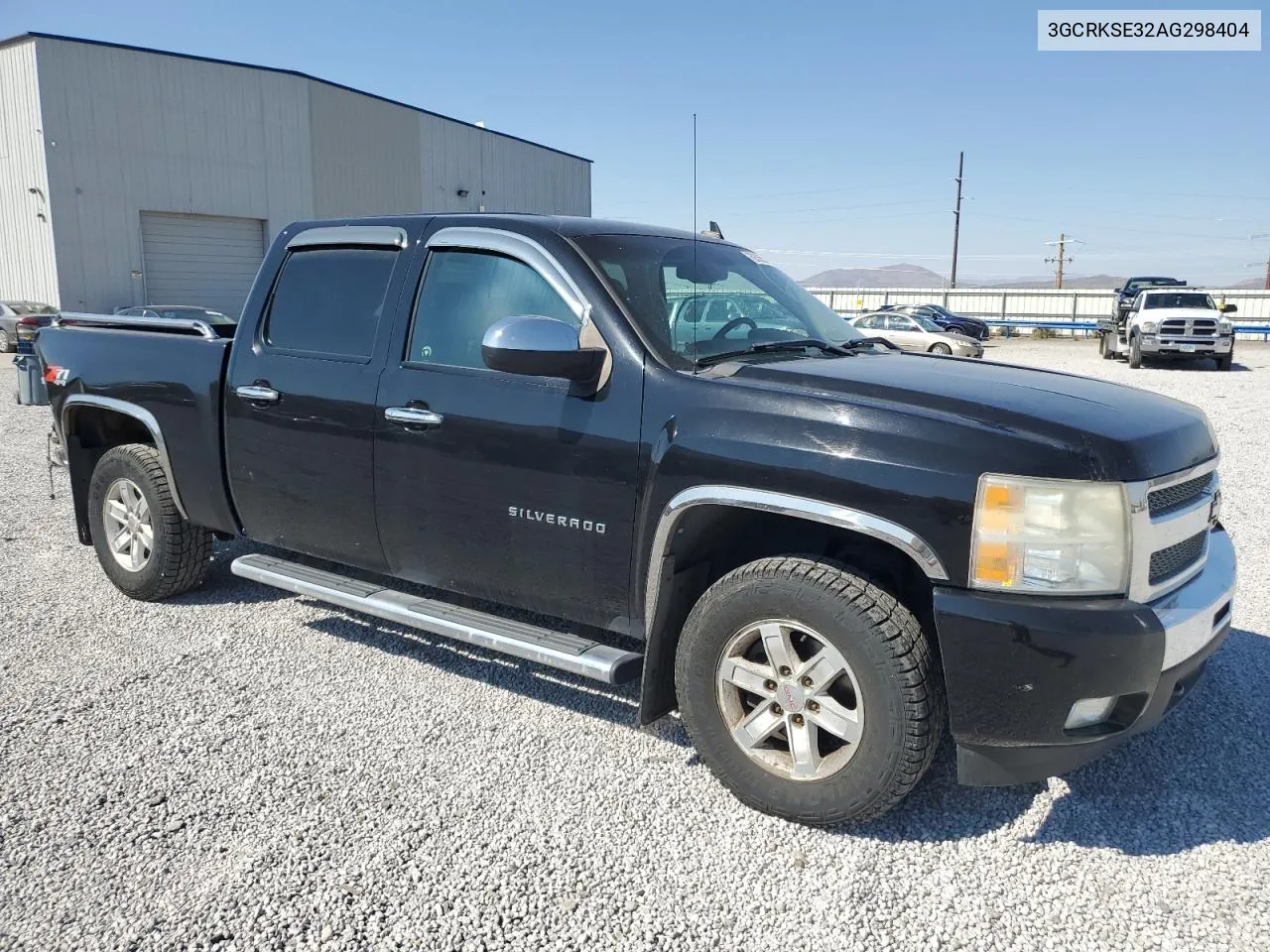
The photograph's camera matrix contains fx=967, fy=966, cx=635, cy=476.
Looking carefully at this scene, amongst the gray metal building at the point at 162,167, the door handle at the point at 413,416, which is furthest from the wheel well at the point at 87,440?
the gray metal building at the point at 162,167

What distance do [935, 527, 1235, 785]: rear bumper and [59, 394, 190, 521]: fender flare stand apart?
389 centimetres

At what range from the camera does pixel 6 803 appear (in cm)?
322

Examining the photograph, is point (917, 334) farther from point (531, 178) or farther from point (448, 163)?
point (531, 178)

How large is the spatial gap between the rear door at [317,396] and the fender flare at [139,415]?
536mm

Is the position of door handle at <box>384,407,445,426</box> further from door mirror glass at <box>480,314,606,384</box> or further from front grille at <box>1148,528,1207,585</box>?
front grille at <box>1148,528,1207,585</box>

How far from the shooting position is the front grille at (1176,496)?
2.84 metres

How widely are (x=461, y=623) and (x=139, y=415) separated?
7.88ft

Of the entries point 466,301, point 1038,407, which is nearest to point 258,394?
point 466,301

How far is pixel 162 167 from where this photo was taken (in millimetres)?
29641

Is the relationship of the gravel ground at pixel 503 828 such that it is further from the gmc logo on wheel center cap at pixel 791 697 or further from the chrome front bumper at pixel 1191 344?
the chrome front bumper at pixel 1191 344

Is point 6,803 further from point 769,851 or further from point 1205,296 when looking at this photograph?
point 1205,296

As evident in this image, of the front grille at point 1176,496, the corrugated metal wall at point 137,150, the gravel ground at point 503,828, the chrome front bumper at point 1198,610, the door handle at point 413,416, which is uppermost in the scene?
the corrugated metal wall at point 137,150

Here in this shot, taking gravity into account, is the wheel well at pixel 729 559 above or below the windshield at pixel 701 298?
below

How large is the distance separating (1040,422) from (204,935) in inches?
107
